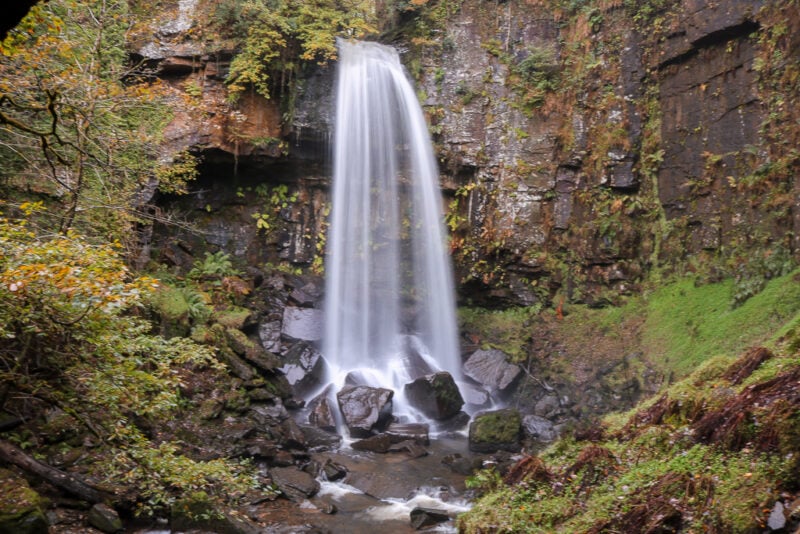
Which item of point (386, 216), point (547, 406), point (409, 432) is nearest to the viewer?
point (409, 432)

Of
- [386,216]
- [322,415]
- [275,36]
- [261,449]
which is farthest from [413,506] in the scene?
[275,36]

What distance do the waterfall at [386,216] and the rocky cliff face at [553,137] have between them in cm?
53

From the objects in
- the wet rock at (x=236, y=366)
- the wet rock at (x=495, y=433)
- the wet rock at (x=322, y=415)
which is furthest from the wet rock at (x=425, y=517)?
the wet rock at (x=236, y=366)

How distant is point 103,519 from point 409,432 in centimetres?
666

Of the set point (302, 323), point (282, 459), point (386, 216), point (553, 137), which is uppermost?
point (553, 137)

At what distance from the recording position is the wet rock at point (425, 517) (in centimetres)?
776

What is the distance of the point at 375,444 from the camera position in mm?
10969

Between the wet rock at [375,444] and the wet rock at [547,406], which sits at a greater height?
the wet rock at [547,406]

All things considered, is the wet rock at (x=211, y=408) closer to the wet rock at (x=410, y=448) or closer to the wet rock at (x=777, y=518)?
the wet rock at (x=410, y=448)

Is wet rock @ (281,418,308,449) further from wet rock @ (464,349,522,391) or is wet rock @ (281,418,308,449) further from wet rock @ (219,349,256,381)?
wet rock @ (464,349,522,391)

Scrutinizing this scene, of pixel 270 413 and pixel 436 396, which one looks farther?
pixel 436 396

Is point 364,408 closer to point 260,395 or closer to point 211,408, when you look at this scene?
point 260,395

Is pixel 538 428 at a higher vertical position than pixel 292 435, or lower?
lower

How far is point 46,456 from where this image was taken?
661 cm
